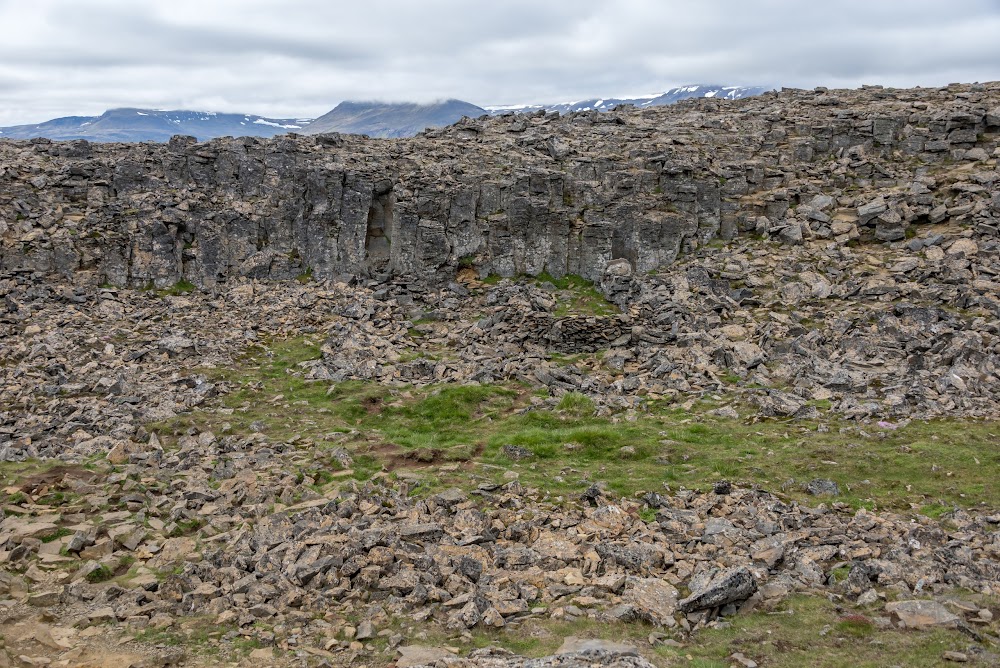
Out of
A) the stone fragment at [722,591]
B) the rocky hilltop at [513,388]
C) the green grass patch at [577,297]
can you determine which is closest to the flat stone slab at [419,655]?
the rocky hilltop at [513,388]

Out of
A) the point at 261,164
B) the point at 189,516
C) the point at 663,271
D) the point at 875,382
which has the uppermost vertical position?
the point at 261,164

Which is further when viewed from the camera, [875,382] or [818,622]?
[875,382]

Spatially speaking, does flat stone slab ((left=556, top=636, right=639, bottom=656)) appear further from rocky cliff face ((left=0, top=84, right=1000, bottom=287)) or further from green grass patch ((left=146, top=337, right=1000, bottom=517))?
rocky cliff face ((left=0, top=84, right=1000, bottom=287))

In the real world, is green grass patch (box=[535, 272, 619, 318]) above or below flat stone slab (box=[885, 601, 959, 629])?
above

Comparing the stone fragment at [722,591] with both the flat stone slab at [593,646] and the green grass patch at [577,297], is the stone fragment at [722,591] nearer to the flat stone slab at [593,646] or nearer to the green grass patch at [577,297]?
the flat stone slab at [593,646]

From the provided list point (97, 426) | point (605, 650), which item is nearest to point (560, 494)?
point (605, 650)

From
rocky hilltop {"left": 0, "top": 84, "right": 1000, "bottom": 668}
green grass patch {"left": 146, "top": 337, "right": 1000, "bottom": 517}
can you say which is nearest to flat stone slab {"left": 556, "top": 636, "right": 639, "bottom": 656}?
rocky hilltop {"left": 0, "top": 84, "right": 1000, "bottom": 668}

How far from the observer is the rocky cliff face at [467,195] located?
41.9 meters

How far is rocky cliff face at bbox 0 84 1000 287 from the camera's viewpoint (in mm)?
41906

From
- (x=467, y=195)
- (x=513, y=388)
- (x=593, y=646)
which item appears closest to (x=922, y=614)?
(x=593, y=646)

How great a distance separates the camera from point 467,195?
43969 millimetres

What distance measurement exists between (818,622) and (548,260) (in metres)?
30.7

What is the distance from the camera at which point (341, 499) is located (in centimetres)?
2133

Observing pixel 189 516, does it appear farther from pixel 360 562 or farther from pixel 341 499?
pixel 360 562
